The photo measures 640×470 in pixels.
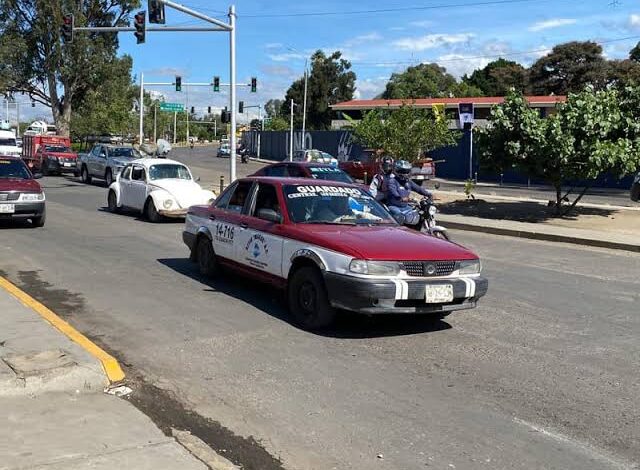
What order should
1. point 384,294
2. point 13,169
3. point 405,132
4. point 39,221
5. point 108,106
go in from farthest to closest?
point 108,106 < point 405,132 < point 13,169 < point 39,221 < point 384,294

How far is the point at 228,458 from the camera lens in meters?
4.20

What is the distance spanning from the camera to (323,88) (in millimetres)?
96875

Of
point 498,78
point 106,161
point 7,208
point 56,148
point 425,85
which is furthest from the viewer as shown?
point 425,85

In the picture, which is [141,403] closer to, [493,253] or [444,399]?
[444,399]

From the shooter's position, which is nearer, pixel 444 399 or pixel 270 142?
pixel 444 399

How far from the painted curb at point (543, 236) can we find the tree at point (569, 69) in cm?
5347

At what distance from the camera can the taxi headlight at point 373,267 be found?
259 inches

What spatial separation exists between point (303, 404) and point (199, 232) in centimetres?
496

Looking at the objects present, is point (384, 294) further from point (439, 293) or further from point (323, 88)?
point (323, 88)

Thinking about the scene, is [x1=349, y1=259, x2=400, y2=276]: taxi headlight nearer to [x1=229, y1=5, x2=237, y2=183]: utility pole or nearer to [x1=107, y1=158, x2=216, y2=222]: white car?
[x1=107, y1=158, x2=216, y2=222]: white car

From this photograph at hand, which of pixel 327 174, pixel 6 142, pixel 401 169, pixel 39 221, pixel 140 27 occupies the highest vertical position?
pixel 140 27

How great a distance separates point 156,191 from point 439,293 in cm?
1124

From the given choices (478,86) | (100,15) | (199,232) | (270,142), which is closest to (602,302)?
(199,232)

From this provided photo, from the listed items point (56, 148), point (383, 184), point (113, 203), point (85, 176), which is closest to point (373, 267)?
point (383, 184)
